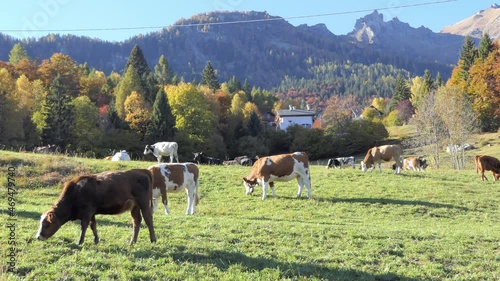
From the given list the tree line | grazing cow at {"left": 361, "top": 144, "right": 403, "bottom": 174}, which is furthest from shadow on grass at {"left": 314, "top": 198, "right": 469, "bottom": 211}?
the tree line

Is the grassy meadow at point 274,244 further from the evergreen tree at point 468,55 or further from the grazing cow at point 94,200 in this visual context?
the evergreen tree at point 468,55

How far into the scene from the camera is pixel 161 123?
223 feet

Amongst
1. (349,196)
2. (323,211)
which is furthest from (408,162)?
(323,211)

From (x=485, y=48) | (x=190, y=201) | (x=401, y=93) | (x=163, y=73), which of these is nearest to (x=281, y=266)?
(x=190, y=201)

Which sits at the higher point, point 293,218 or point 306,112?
point 306,112

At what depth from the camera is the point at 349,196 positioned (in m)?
19.3

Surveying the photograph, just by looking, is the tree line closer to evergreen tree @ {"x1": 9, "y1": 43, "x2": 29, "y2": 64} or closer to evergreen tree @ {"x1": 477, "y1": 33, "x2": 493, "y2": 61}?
evergreen tree @ {"x1": 477, "y1": 33, "x2": 493, "y2": 61}

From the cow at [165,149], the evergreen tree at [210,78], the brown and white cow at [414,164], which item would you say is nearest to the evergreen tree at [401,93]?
the evergreen tree at [210,78]

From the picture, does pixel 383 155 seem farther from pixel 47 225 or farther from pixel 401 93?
pixel 401 93

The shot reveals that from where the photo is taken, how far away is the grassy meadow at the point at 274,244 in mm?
7457

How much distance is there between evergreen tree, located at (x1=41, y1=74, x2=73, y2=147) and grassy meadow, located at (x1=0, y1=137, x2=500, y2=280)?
146ft

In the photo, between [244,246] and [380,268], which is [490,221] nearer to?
[380,268]

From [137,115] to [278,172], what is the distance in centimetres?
5545

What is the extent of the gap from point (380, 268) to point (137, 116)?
218 feet
